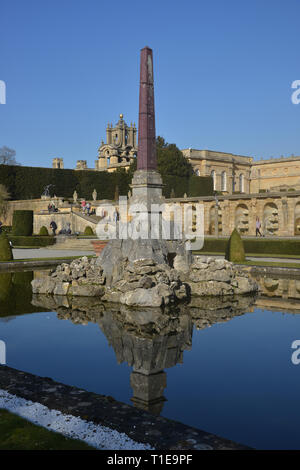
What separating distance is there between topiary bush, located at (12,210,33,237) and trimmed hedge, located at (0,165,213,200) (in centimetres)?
1576

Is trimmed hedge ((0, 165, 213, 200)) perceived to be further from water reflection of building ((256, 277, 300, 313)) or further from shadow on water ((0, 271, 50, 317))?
water reflection of building ((256, 277, 300, 313))

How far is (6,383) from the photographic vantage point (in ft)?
19.0

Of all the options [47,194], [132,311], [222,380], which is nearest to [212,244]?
[132,311]

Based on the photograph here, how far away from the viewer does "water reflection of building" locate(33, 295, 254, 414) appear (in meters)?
6.17

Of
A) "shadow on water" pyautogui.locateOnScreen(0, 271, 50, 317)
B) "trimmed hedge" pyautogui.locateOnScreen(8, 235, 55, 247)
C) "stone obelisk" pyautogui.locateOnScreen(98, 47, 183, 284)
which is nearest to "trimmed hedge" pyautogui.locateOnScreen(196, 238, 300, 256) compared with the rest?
"stone obelisk" pyautogui.locateOnScreen(98, 47, 183, 284)

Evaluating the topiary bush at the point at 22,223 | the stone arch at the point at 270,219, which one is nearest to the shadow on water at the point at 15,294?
the topiary bush at the point at 22,223

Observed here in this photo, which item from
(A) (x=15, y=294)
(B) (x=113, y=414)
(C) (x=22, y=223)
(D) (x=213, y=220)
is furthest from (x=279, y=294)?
(D) (x=213, y=220)

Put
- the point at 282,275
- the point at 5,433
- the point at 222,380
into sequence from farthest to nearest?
the point at 282,275 < the point at 222,380 < the point at 5,433

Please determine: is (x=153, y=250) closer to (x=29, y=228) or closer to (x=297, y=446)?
(x=297, y=446)

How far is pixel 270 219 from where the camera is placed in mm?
37156

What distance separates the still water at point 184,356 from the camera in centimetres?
518

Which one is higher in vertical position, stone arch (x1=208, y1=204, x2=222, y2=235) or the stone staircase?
stone arch (x1=208, y1=204, x2=222, y2=235)

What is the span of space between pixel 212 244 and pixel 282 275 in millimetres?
10280
